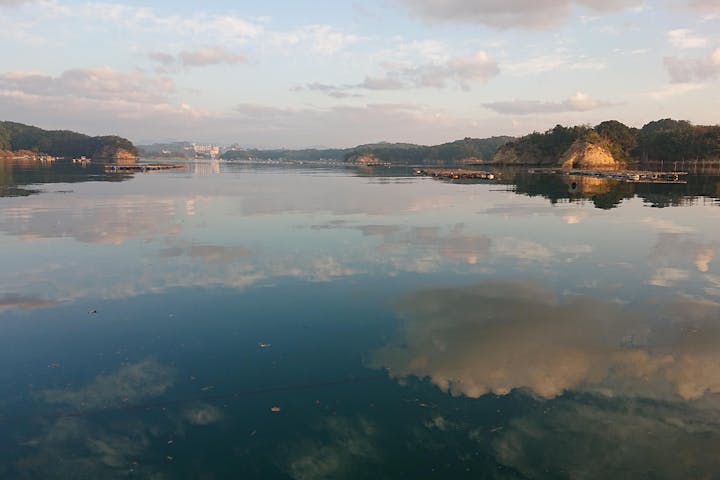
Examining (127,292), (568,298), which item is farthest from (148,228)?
(568,298)

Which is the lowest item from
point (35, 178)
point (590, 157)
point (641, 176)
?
point (35, 178)

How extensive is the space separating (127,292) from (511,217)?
32.0 metres

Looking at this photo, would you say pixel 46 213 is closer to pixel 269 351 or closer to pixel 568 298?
pixel 269 351

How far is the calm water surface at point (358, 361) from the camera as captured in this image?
8750 millimetres

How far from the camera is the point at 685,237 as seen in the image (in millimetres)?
31094

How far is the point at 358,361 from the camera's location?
12.4 m

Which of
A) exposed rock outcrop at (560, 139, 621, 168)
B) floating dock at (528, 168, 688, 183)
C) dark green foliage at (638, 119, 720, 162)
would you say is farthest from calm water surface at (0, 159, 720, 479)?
dark green foliage at (638, 119, 720, 162)

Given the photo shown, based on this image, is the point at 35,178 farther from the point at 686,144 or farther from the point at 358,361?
the point at 686,144

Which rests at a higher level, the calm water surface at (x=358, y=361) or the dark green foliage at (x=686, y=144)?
the dark green foliage at (x=686, y=144)

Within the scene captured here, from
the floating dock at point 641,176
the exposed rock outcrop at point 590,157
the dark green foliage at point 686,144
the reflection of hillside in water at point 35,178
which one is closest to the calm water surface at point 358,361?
the reflection of hillside in water at point 35,178

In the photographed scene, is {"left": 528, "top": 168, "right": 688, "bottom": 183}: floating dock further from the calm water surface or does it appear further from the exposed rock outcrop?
the calm water surface

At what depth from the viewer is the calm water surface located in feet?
28.7

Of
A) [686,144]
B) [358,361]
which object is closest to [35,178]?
[358,361]

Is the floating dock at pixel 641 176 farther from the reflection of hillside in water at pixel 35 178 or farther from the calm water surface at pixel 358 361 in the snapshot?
the reflection of hillside in water at pixel 35 178
